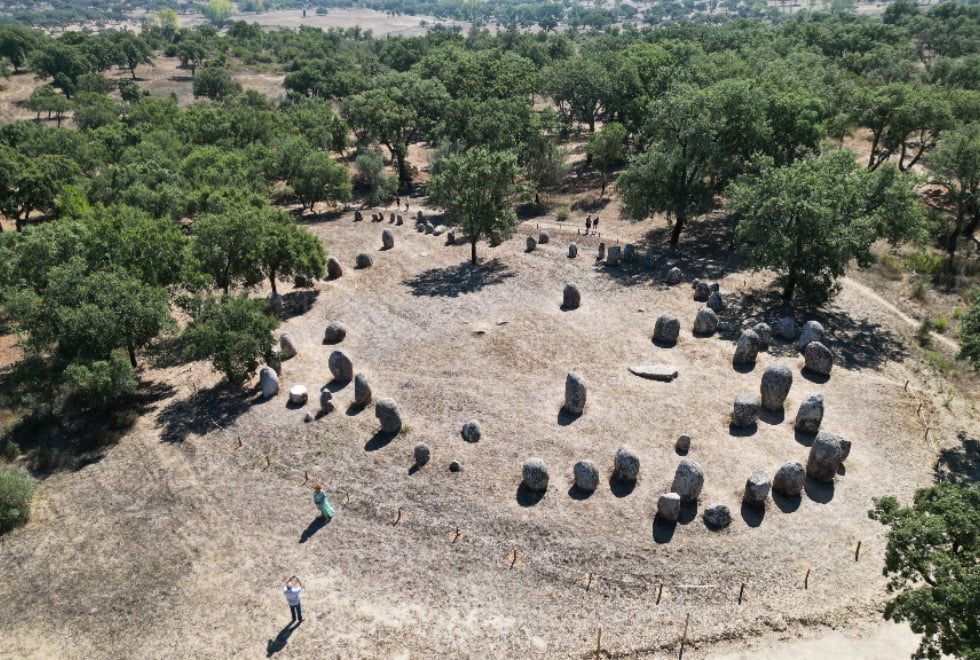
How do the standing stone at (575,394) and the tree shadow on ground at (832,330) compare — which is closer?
the standing stone at (575,394)

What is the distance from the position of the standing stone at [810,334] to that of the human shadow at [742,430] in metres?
8.62

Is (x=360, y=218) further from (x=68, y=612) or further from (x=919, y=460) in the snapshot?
(x=919, y=460)

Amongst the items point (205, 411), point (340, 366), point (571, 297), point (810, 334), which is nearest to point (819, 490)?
point (810, 334)

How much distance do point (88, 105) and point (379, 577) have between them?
3554 inches

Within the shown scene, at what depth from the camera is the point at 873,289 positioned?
1702 inches

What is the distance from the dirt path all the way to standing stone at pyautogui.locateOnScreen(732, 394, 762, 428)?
15897mm

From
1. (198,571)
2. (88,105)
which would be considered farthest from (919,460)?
(88,105)

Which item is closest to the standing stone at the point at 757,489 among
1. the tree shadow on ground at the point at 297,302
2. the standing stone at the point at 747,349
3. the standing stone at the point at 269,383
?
the standing stone at the point at 747,349

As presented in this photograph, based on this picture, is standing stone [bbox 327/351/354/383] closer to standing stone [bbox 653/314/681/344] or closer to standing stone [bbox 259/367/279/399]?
standing stone [bbox 259/367/279/399]

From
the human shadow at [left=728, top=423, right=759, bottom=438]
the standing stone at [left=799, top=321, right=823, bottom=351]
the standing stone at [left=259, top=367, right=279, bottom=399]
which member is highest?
the standing stone at [left=799, top=321, right=823, bottom=351]

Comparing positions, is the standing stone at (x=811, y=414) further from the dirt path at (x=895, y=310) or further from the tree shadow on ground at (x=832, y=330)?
the dirt path at (x=895, y=310)

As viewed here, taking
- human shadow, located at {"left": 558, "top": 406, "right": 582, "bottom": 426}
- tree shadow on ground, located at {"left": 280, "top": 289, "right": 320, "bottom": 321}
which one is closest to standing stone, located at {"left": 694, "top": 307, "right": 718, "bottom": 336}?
human shadow, located at {"left": 558, "top": 406, "right": 582, "bottom": 426}

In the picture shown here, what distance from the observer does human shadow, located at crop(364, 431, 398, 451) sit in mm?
29812

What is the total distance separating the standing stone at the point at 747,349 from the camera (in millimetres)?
34062
